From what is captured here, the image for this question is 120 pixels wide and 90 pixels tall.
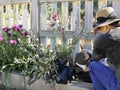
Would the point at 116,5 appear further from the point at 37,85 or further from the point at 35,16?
the point at 35,16

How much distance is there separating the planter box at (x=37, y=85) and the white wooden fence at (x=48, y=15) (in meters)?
0.86

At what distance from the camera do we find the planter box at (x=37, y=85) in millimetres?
4758

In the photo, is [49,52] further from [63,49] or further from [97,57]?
[97,57]

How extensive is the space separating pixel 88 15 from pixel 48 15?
1.02 meters

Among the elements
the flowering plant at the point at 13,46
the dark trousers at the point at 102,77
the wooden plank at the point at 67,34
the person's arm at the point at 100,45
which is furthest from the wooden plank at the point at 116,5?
the flowering plant at the point at 13,46

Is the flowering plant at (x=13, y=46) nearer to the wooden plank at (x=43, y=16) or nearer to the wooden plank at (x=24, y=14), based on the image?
the wooden plank at (x=43, y=16)

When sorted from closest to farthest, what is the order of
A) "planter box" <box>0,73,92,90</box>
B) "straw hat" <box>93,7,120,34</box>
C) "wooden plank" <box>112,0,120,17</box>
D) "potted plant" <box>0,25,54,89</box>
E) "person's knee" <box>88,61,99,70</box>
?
"straw hat" <box>93,7,120,34</box>, "person's knee" <box>88,61,99,70</box>, "planter box" <box>0,73,92,90</box>, "wooden plank" <box>112,0,120,17</box>, "potted plant" <box>0,25,54,89</box>

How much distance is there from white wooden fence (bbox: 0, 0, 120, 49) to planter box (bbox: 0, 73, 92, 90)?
86 centimetres

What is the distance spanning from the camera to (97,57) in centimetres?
419

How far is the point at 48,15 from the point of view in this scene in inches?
242

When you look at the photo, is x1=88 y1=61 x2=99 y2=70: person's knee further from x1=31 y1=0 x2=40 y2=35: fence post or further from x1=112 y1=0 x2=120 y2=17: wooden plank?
x1=31 y1=0 x2=40 y2=35: fence post

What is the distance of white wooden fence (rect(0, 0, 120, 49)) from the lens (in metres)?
5.36

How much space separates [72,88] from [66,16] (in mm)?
1446

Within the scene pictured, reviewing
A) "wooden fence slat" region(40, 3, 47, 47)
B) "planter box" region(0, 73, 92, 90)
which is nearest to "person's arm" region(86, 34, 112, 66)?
"planter box" region(0, 73, 92, 90)
